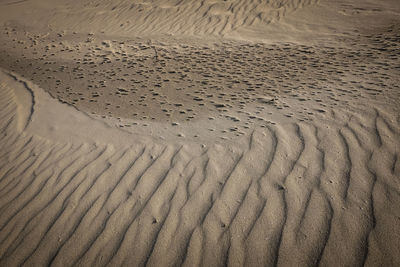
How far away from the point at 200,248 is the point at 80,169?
5.22ft

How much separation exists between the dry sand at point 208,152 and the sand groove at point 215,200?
0.01 m

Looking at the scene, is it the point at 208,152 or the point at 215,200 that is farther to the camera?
the point at 208,152

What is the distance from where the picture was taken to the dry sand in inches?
71.9

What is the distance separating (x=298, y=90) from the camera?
340 cm

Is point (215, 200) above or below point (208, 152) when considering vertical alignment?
below

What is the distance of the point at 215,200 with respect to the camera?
82.4 inches

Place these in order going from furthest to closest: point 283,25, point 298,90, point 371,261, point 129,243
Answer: point 283,25
point 298,90
point 129,243
point 371,261

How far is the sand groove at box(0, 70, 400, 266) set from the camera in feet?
5.80

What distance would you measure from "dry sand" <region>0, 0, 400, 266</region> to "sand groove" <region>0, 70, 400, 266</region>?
10mm

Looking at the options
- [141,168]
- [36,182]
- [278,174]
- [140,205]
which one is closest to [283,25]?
[278,174]

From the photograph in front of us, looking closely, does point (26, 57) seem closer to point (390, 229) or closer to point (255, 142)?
point (255, 142)

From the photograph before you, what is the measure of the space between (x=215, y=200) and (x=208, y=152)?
611 mm

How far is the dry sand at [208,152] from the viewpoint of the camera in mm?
1827

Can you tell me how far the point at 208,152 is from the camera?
2.56 metres
